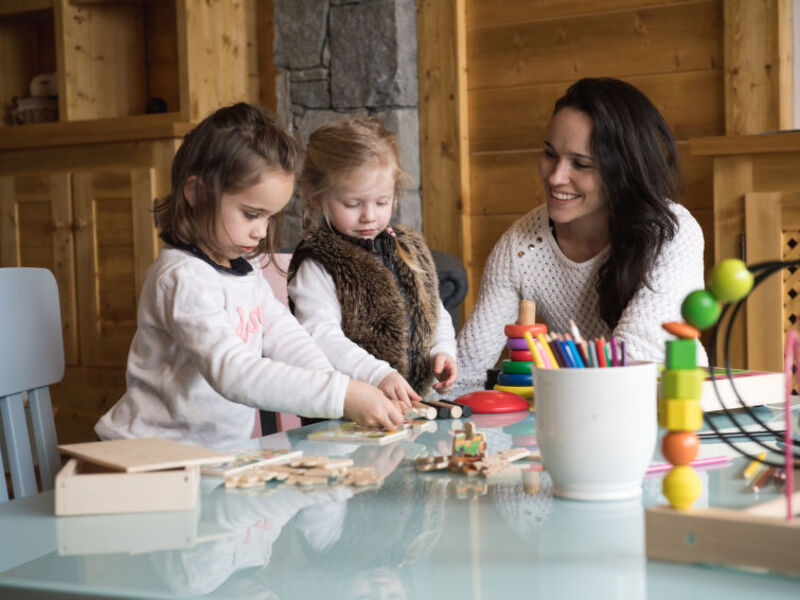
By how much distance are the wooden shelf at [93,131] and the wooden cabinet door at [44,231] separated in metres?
0.13

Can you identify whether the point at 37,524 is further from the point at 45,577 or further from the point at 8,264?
the point at 8,264

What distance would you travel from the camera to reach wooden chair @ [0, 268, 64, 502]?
1308 millimetres

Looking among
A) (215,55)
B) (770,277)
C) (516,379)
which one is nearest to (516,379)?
(516,379)

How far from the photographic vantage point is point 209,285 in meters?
1.38

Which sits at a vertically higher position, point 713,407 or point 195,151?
point 195,151

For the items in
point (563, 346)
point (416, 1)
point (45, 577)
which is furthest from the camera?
point (416, 1)

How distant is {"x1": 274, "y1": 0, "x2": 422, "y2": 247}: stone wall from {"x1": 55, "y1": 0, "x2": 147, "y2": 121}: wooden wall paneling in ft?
2.51

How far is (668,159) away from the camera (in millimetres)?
1945

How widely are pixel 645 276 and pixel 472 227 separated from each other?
1463mm

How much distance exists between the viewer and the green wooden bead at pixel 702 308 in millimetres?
596

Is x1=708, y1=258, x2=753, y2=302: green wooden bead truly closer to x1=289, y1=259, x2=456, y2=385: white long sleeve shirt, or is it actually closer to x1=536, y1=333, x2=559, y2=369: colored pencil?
x1=536, y1=333, x2=559, y2=369: colored pencil

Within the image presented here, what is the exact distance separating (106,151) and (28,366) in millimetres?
2259

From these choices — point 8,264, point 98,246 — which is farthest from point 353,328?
point 8,264

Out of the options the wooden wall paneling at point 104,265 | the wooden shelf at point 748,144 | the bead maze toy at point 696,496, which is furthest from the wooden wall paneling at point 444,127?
the bead maze toy at point 696,496
